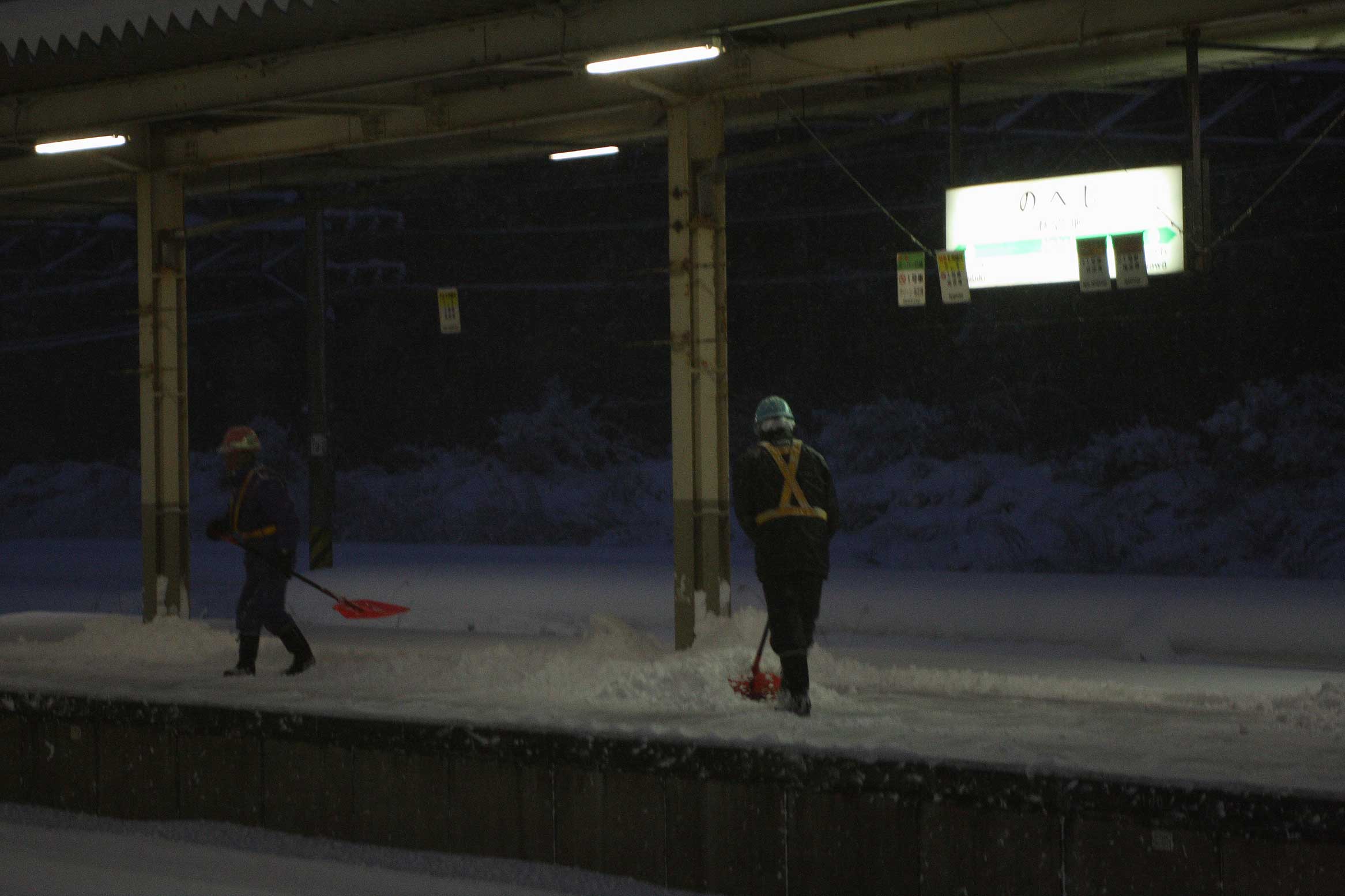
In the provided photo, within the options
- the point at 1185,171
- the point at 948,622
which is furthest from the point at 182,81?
the point at 948,622

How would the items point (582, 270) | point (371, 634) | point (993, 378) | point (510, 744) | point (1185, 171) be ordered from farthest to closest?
point (582, 270)
point (993, 378)
point (371, 634)
point (1185, 171)
point (510, 744)

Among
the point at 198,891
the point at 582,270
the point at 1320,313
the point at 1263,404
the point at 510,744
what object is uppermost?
the point at 582,270

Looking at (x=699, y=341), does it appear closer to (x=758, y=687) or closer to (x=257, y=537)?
(x=758, y=687)

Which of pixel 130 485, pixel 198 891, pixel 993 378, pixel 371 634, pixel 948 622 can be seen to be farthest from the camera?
pixel 130 485

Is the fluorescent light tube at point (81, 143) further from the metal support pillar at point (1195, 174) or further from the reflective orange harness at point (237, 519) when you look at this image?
the metal support pillar at point (1195, 174)

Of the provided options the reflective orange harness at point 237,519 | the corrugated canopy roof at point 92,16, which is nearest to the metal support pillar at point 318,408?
the corrugated canopy roof at point 92,16

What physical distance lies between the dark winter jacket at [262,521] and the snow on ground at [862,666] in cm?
88

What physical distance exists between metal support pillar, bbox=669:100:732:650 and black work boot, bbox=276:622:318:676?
107 inches

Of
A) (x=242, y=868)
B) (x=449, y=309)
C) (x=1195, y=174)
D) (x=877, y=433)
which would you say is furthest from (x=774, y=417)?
(x=877, y=433)

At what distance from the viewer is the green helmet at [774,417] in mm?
7949

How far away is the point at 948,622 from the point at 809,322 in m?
17.1

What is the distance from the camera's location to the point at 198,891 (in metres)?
6.22

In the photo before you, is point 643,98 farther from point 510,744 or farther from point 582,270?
point 582,270

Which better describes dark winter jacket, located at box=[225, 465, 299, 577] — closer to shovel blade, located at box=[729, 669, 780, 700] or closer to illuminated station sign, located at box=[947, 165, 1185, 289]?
shovel blade, located at box=[729, 669, 780, 700]
